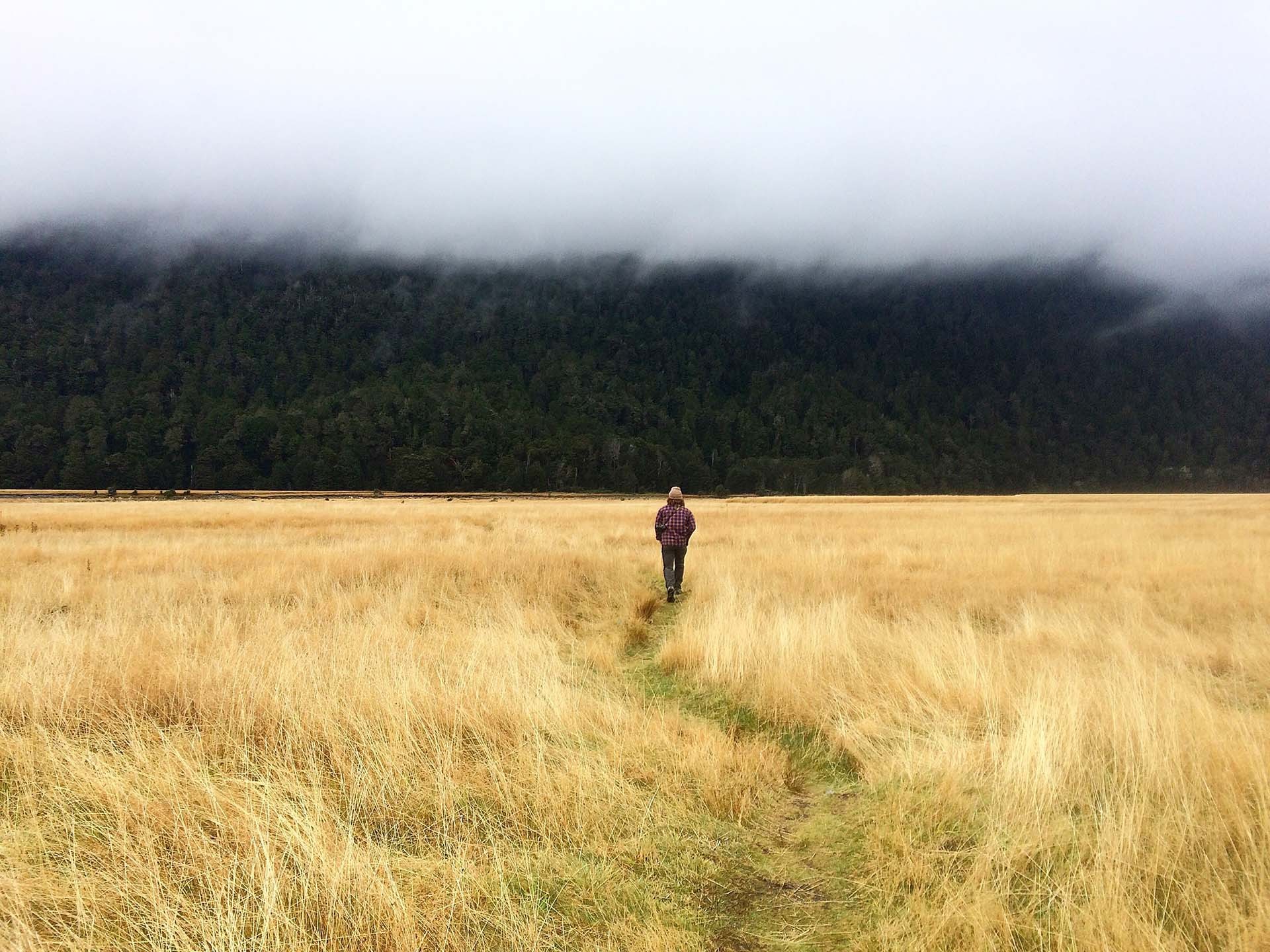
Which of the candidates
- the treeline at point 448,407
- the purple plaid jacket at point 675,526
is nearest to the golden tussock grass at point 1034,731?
the purple plaid jacket at point 675,526

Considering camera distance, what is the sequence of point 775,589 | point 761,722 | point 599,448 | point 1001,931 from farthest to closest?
1. point 599,448
2. point 775,589
3. point 761,722
4. point 1001,931

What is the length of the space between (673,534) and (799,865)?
8186 millimetres

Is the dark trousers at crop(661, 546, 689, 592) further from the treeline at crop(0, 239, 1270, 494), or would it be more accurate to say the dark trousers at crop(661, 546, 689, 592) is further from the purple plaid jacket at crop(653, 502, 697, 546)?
the treeline at crop(0, 239, 1270, 494)

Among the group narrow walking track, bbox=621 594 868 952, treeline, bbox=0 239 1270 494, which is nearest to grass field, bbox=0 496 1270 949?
narrow walking track, bbox=621 594 868 952

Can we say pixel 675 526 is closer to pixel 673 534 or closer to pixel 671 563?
pixel 673 534

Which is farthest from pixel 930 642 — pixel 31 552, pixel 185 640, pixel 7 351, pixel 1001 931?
pixel 7 351

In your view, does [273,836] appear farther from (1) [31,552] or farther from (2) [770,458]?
(2) [770,458]

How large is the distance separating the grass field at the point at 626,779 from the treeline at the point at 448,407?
122 meters

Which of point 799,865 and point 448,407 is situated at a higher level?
point 448,407

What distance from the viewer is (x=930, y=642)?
21.8 ft

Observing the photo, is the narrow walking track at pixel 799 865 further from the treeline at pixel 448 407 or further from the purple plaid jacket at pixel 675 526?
the treeline at pixel 448 407

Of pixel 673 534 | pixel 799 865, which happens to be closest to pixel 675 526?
pixel 673 534

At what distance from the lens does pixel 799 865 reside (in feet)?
9.77

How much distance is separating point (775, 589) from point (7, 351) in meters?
193
